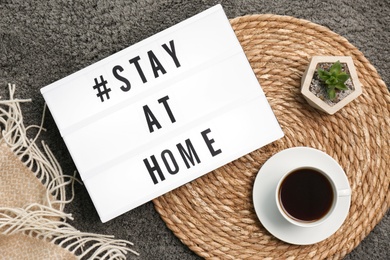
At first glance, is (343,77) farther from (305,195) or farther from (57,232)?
(57,232)

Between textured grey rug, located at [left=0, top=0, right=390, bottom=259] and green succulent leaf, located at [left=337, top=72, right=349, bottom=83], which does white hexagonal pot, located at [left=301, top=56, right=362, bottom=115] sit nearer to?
green succulent leaf, located at [left=337, top=72, right=349, bottom=83]

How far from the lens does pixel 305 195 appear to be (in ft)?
2.25

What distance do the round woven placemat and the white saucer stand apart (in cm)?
2

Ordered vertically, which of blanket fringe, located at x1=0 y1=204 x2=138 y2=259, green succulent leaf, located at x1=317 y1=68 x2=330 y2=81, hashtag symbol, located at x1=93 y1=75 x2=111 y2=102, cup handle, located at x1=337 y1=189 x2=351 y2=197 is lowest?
cup handle, located at x1=337 y1=189 x2=351 y2=197

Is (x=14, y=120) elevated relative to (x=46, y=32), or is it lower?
lower

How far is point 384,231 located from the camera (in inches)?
31.3

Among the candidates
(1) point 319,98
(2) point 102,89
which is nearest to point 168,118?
(2) point 102,89

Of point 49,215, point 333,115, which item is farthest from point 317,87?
point 49,215

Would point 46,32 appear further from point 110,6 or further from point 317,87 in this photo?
point 317,87

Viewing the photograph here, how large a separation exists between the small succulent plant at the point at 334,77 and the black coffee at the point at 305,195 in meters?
0.12

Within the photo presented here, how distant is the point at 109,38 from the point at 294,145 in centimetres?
35

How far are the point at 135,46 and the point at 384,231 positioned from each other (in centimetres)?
50

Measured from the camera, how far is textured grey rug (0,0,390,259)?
786mm

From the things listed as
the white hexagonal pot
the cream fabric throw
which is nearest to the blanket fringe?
the cream fabric throw
